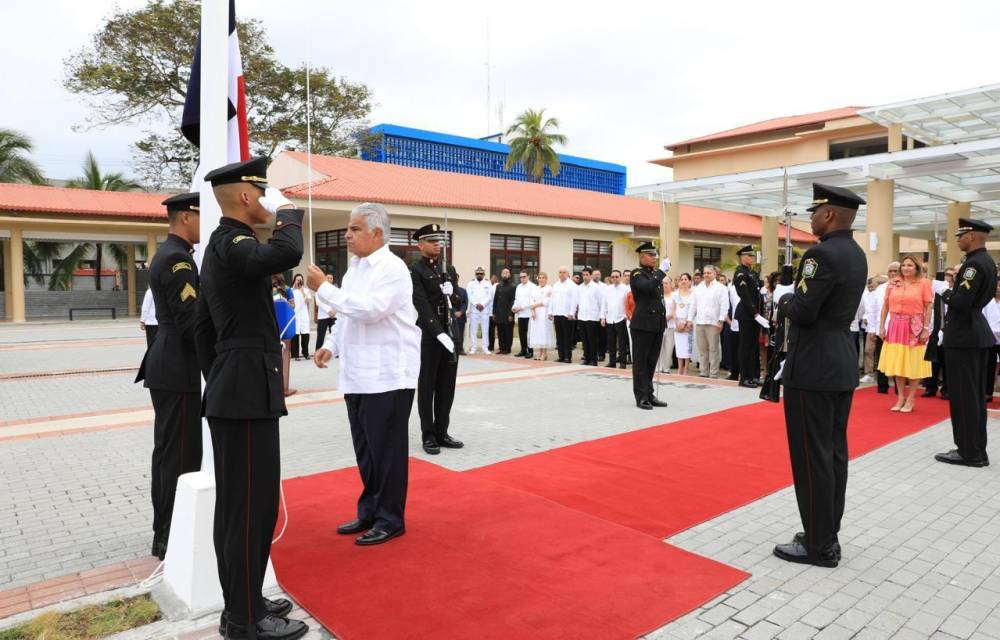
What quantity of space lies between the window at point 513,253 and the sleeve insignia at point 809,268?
20.3 metres

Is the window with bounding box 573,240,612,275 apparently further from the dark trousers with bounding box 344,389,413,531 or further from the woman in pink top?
the dark trousers with bounding box 344,389,413,531

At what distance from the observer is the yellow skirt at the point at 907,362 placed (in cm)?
817

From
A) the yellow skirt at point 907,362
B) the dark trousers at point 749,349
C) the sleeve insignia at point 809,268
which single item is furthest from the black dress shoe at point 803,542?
the dark trousers at point 749,349

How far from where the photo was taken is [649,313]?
331 inches

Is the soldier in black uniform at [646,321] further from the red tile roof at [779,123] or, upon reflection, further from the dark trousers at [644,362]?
the red tile roof at [779,123]

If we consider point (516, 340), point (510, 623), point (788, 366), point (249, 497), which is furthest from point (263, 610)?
point (516, 340)

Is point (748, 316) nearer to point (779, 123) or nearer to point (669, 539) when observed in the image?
point (669, 539)

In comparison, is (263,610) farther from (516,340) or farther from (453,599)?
(516,340)

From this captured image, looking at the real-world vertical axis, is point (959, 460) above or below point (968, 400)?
Result: below

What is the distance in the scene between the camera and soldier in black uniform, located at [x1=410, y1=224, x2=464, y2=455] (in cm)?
590

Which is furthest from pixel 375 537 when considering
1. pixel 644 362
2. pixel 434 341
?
pixel 644 362

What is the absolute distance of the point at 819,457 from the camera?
376 cm

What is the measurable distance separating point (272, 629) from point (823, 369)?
3.04 meters

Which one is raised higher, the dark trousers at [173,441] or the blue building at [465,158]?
the blue building at [465,158]
